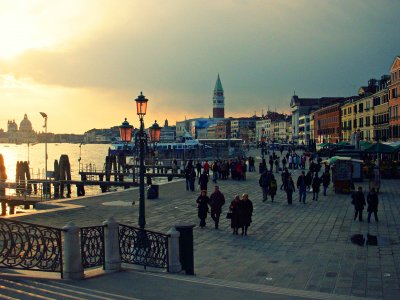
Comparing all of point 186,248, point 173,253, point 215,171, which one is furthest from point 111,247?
point 215,171

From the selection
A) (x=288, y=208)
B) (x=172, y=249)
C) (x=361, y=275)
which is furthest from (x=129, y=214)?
(x=361, y=275)

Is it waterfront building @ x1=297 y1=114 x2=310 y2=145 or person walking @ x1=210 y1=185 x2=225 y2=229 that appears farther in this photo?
waterfront building @ x1=297 y1=114 x2=310 y2=145

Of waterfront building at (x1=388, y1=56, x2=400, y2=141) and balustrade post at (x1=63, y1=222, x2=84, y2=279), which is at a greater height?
waterfront building at (x1=388, y1=56, x2=400, y2=141)

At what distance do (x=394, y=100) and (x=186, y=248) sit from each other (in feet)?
180

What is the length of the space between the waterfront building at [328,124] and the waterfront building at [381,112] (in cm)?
2519

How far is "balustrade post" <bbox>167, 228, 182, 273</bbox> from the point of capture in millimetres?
11008

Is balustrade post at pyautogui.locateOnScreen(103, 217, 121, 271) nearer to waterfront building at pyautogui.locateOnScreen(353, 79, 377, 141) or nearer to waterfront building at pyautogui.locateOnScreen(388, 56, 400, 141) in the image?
waterfront building at pyautogui.locateOnScreen(388, 56, 400, 141)

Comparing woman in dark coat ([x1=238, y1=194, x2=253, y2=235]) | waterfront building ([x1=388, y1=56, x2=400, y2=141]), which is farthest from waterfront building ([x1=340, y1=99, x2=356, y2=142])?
woman in dark coat ([x1=238, y1=194, x2=253, y2=235])

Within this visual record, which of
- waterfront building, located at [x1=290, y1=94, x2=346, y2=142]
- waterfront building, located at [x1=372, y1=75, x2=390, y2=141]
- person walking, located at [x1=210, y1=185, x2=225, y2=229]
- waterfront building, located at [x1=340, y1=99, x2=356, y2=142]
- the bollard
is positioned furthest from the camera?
waterfront building, located at [x1=290, y1=94, x2=346, y2=142]

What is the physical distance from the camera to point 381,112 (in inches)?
2608

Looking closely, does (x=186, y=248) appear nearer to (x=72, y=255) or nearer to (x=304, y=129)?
(x=72, y=255)

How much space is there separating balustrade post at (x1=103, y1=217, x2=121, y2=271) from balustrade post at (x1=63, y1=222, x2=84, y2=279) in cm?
81

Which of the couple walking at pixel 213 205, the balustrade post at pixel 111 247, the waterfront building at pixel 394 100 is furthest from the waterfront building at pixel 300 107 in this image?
the balustrade post at pixel 111 247

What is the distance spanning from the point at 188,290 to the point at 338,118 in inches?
3566
